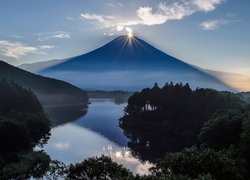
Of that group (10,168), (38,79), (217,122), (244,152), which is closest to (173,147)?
(217,122)

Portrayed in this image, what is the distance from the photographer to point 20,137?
5369 cm

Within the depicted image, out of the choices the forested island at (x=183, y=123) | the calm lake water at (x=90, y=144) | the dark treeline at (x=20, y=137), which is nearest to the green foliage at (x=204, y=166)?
the forested island at (x=183, y=123)

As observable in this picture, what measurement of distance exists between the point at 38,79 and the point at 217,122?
518 feet

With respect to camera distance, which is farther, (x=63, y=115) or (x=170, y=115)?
(x=63, y=115)

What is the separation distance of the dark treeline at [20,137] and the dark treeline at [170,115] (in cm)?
1747

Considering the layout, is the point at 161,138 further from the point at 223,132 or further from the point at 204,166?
the point at 204,166

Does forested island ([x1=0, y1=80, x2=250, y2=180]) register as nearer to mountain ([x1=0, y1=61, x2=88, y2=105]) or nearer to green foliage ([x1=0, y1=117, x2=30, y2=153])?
green foliage ([x1=0, y1=117, x2=30, y2=153])

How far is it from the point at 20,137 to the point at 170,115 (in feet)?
138

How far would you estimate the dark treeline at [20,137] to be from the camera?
40.3 metres

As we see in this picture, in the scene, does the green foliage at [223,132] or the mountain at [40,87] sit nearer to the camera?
the green foliage at [223,132]

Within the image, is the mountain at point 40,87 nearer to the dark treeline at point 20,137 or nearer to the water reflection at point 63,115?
the water reflection at point 63,115

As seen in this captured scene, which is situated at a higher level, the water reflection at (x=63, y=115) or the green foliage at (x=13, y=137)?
the green foliage at (x=13, y=137)

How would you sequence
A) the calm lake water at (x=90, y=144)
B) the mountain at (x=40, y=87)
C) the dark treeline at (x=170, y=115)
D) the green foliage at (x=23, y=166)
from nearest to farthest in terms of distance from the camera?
1. the green foliage at (x=23, y=166)
2. the calm lake water at (x=90, y=144)
3. the dark treeline at (x=170, y=115)
4. the mountain at (x=40, y=87)

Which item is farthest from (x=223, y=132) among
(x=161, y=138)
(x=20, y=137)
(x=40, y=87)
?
(x=40, y=87)
